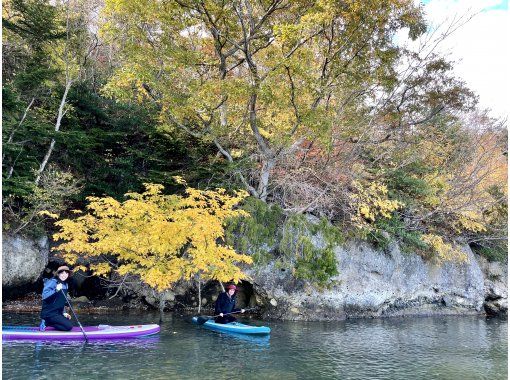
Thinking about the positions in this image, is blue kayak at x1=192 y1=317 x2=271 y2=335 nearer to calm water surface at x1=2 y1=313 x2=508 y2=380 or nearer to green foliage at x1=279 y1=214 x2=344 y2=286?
calm water surface at x1=2 y1=313 x2=508 y2=380

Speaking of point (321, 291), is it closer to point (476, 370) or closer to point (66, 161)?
point (476, 370)

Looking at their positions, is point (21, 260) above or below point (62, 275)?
above

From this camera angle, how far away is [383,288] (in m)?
16.3

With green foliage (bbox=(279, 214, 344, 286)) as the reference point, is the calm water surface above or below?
below

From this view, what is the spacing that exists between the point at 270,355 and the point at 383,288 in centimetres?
818

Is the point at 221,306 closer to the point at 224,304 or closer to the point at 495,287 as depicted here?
the point at 224,304

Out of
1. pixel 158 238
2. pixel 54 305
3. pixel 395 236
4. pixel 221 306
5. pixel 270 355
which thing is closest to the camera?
pixel 270 355

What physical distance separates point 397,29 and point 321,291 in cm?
1098

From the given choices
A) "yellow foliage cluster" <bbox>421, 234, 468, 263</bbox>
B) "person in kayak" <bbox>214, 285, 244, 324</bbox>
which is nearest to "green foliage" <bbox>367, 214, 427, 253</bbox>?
"yellow foliage cluster" <bbox>421, 234, 468, 263</bbox>

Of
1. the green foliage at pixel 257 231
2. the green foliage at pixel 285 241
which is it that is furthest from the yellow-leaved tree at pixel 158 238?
the green foliage at pixel 285 241

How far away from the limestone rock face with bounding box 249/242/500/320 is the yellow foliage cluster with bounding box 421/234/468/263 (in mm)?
377

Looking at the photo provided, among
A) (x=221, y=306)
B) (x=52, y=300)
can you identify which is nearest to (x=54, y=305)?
(x=52, y=300)

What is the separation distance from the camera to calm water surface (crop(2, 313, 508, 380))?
8031mm

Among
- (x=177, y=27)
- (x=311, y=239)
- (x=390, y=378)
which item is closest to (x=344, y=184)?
Result: (x=311, y=239)
